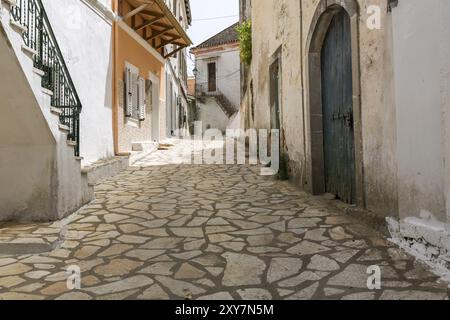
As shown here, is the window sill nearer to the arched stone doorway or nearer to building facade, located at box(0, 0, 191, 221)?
building facade, located at box(0, 0, 191, 221)

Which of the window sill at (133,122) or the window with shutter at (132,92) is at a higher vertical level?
the window with shutter at (132,92)

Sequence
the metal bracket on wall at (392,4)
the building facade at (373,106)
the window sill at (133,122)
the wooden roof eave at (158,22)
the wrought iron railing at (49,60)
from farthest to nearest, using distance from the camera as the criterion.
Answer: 1. the wooden roof eave at (158,22)
2. the window sill at (133,122)
3. the wrought iron railing at (49,60)
4. the metal bracket on wall at (392,4)
5. the building facade at (373,106)

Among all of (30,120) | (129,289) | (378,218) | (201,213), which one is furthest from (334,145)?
(30,120)

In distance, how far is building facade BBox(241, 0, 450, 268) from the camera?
2.90 meters

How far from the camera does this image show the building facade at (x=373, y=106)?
290 centimetres

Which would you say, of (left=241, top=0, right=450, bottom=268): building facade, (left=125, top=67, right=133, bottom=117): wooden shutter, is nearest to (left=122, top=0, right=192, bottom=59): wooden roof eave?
(left=125, top=67, right=133, bottom=117): wooden shutter

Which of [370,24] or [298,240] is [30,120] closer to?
[298,240]

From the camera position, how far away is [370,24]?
3.86 meters

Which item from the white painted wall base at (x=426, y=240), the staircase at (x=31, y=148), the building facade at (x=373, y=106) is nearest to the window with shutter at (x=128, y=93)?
the building facade at (x=373, y=106)

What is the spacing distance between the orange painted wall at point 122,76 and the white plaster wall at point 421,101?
7734 mm

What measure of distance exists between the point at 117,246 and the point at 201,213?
1.51 m

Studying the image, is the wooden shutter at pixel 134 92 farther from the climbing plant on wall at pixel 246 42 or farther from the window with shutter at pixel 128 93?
the climbing plant on wall at pixel 246 42

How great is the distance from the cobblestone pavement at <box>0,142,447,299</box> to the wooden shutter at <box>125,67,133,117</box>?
4.80 meters
